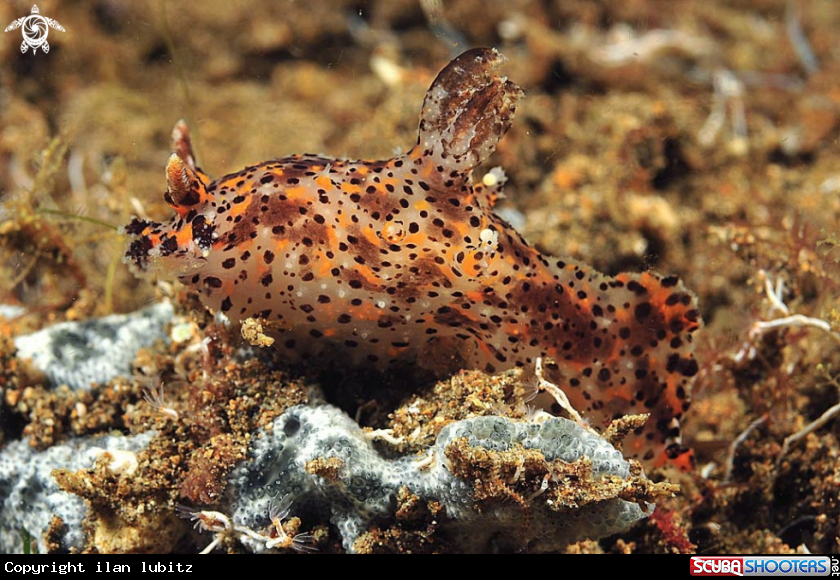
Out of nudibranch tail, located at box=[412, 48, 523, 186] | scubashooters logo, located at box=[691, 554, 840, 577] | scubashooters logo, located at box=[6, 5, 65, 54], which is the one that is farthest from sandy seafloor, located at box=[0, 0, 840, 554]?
nudibranch tail, located at box=[412, 48, 523, 186]

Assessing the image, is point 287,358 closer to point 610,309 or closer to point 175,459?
point 175,459

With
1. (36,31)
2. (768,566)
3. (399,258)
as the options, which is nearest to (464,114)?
(399,258)

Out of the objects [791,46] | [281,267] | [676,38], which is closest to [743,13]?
[791,46]

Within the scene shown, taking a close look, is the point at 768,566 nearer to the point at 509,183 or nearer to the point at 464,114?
the point at 464,114

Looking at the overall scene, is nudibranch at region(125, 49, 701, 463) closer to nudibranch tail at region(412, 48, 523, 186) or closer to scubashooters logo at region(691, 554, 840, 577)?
nudibranch tail at region(412, 48, 523, 186)

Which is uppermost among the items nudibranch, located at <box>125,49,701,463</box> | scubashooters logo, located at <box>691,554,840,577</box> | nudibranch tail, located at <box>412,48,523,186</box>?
nudibranch tail, located at <box>412,48,523,186</box>

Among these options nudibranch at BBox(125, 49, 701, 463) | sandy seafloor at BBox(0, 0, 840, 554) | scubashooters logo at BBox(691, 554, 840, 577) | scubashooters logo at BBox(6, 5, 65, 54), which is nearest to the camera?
nudibranch at BBox(125, 49, 701, 463)
